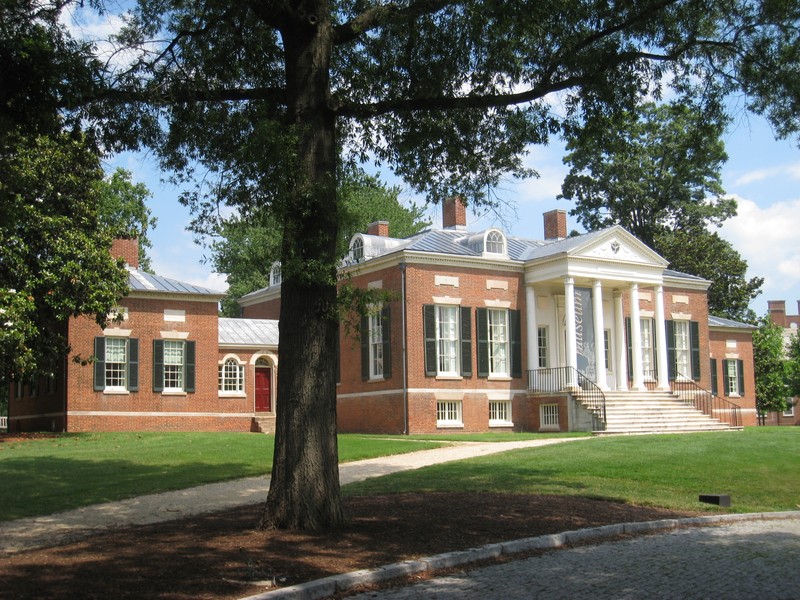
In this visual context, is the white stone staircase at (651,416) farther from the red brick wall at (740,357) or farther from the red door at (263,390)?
the red door at (263,390)

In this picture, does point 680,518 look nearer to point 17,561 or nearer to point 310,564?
point 310,564

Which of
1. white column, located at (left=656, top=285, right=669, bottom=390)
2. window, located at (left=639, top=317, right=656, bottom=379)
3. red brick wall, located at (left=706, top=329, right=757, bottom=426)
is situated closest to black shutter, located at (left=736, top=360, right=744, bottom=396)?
red brick wall, located at (left=706, top=329, right=757, bottom=426)

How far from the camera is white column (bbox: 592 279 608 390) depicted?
108ft

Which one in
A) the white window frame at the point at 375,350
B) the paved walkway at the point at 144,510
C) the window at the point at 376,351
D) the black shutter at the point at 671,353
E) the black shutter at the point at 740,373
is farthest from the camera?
the black shutter at the point at 740,373

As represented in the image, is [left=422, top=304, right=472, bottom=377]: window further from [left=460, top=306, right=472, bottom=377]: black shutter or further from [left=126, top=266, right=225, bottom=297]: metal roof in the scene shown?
[left=126, top=266, right=225, bottom=297]: metal roof

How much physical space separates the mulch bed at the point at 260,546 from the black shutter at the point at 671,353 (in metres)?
25.8

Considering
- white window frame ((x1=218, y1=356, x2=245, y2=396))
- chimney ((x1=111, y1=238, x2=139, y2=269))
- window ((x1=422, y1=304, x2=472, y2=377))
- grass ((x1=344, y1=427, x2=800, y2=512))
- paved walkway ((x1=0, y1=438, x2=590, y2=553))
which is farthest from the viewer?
white window frame ((x1=218, y1=356, x2=245, y2=396))

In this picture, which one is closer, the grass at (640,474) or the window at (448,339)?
the grass at (640,474)

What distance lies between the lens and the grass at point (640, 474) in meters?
14.3

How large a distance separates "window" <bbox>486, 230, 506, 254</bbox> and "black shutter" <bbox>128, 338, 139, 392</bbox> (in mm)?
13101

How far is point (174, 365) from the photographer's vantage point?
32.0m

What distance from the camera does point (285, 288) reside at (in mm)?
10328

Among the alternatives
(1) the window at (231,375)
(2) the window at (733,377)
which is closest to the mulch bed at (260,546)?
(1) the window at (231,375)

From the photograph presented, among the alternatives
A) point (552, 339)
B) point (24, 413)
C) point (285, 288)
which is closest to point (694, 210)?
point (552, 339)
